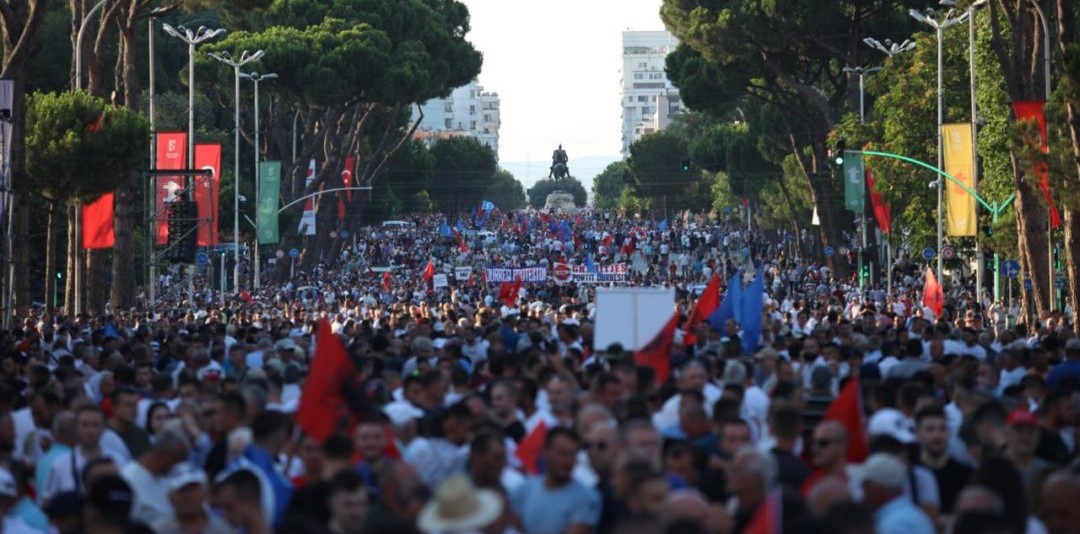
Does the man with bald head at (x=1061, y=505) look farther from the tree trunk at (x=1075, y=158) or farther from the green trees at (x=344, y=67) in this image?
the green trees at (x=344, y=67)

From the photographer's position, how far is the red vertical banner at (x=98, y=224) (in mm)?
35062

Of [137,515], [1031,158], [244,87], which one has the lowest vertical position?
[137,515]

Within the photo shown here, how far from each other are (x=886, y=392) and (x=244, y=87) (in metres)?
54.5

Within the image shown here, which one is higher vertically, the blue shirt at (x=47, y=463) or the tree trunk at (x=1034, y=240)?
the tree trunk at (x=1034, y=240)

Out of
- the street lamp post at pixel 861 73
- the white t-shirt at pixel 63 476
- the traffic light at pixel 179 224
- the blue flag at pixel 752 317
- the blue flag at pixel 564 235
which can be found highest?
the street lamp post at pixel 861 73

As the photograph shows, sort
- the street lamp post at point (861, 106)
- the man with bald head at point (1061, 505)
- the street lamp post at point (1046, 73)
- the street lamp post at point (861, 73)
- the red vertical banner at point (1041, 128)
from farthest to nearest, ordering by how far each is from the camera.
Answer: the street lamp post at point (861, 73), the street lamp post at point (861, 106), the street lamp post at point (1046, 73), the red vertical banner at point (1041, 128), the man with bald head at point (1061, 505)

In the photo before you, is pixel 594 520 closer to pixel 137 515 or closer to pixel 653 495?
pixel 653 495

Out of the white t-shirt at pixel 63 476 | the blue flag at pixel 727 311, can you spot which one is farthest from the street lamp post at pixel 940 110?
the white t-shirt at pixel 63 476

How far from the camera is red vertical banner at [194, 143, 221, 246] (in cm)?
4306

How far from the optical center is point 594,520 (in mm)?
8016

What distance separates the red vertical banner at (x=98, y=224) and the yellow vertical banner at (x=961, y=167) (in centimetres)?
1483

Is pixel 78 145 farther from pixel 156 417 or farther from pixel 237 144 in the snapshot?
pixel 237 144

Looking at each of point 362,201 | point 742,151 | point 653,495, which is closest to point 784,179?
point 742,151

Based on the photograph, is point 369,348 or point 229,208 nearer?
point 369,348
